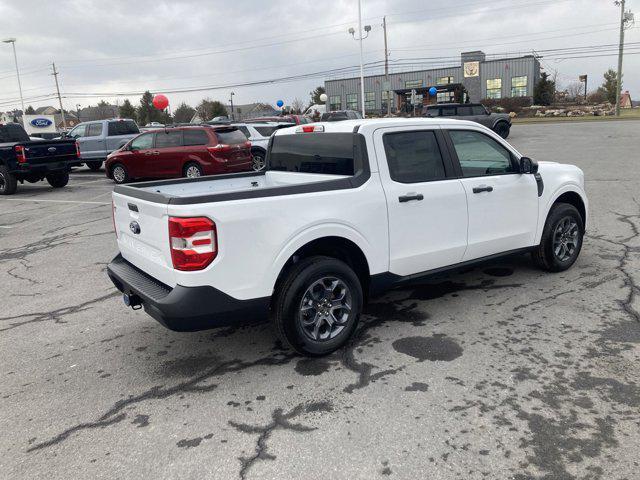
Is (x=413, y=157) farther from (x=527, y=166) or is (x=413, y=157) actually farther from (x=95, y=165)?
(x=95, y=165)

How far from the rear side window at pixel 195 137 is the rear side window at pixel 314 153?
373 inches

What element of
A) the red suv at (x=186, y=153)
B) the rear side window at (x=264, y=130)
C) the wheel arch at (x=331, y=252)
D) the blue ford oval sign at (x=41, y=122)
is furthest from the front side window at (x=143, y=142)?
the blue ford oval sign at (x=41, y=122)

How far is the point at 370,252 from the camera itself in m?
4.10

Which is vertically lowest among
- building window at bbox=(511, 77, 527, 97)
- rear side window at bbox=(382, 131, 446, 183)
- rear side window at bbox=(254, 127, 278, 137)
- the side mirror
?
the side mirror

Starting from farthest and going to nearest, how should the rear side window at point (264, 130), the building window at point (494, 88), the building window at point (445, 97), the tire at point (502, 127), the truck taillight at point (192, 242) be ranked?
1. the building window at point (494, 88)
2. the building window at point (445, 97)
3. the tire at point (502, 127)
4. the rear side window at point (264, 130)
5. the truck taillight at point (192, 242)

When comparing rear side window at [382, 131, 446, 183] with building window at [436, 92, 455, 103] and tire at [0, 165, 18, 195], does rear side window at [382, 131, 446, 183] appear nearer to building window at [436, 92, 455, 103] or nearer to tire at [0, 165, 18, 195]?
tire at [0, 165, 18, 195]

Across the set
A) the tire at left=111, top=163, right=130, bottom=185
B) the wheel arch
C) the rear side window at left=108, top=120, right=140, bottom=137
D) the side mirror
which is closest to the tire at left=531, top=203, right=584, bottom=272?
the side mirror

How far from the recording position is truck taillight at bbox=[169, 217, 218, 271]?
10.9 ft

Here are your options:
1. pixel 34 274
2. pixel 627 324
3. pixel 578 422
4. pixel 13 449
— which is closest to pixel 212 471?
pixel 13 449

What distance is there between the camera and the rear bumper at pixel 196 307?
340 centimetres

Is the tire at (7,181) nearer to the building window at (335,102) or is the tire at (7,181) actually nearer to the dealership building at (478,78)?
the dealership building at (478,78)

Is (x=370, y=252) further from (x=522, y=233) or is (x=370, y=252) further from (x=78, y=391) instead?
(x=78, y=391)

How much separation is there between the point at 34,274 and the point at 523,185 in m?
6.15

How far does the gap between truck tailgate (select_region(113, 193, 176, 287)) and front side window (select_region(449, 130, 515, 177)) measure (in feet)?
8.92
